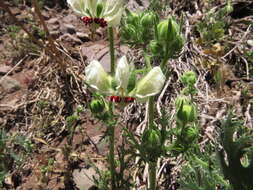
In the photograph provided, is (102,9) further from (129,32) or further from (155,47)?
(155,47)

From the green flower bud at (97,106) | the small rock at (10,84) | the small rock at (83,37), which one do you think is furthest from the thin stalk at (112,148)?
the small rock at (83,37)

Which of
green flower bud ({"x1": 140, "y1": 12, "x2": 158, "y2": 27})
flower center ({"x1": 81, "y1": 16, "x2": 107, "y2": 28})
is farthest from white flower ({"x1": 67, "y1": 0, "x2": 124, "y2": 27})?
green flower bud ({"x1": 140, "y1": 12, "x2": 158, "y2": 27})

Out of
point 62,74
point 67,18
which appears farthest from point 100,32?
point 62,74

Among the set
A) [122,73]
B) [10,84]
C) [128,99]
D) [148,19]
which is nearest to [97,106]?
[128,99]

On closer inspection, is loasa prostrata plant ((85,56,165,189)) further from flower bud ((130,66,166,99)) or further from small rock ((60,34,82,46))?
small rock ((60,34,82,46))

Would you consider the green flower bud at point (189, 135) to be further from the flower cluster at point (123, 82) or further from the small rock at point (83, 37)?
the small rock at point (83, 37)

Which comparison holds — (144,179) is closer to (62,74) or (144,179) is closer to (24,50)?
(62,74)
